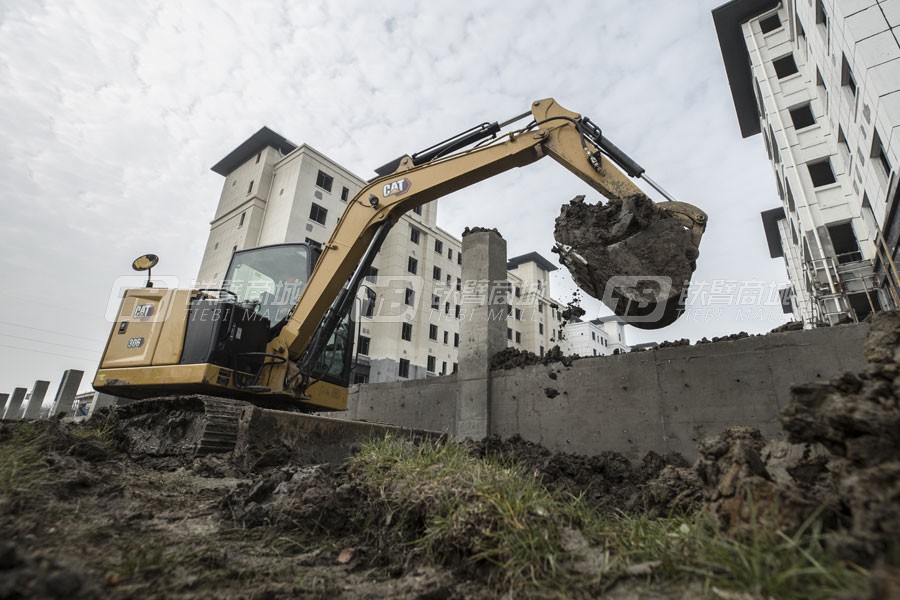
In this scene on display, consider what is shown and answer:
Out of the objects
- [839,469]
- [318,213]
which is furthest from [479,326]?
[318,213]

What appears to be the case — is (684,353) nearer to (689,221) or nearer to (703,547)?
(689,221)

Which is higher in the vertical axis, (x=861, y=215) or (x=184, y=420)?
(x=861, y=215)

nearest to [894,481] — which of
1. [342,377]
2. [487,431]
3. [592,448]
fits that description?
[592,448]

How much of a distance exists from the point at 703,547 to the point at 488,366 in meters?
5.04

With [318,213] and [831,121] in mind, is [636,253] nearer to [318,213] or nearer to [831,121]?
[831,121]

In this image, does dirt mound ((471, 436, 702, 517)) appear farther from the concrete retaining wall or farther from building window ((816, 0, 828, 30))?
building window ((816, 0, 828, 30))

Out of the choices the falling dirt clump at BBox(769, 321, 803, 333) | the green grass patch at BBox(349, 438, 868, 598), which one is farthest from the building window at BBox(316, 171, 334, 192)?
the green grass patch at BBox(349, 438, 868, 598)

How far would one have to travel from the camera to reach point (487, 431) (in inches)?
258

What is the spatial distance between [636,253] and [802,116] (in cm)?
1757

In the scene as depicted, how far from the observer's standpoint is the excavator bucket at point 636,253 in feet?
15.0

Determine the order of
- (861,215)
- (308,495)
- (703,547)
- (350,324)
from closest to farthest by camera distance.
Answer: (703,547)
(308,495)
(350,324)
(861,215)

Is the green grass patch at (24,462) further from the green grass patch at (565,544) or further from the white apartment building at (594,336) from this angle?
the white apartment building at (594,336)

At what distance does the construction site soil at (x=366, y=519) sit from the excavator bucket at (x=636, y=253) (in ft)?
5.39

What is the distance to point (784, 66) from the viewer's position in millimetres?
17406
